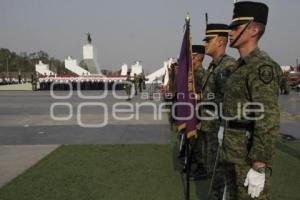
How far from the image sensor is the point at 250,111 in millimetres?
3361

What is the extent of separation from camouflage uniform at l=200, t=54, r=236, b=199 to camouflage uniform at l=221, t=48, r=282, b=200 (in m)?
1.25

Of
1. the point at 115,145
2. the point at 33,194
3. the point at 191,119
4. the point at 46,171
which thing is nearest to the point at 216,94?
the point at 191,119

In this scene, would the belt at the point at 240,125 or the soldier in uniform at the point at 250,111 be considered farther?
the belt at the point at 240,125

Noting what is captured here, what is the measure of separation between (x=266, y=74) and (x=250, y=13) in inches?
20.4

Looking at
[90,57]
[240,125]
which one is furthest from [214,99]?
[90,57]

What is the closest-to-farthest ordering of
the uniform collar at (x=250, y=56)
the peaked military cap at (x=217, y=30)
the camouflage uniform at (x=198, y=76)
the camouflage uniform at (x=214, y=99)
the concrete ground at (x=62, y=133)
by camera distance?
the uniform collar at (x=250, y=56), the camouflage uniform at (x=214, y=99), the peaked military cap at (x=217, y=30), the camouflage uniform at (x=198, y=76), the concrete ground at (x=62, y=133)

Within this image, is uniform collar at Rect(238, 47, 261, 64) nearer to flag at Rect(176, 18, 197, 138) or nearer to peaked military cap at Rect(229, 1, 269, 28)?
peaked military cap at Rect(229, 1, 269, 28)

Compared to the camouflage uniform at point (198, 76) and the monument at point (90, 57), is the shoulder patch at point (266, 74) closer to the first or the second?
the camouflage uniform at point (198, 76)

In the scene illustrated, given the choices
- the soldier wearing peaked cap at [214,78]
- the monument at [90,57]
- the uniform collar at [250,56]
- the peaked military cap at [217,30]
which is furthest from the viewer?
the monument at [90,57]

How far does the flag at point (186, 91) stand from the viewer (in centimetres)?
540

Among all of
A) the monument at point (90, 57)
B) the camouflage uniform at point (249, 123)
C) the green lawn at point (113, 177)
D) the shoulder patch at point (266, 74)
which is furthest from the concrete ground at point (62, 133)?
the monument at point (90, 57)

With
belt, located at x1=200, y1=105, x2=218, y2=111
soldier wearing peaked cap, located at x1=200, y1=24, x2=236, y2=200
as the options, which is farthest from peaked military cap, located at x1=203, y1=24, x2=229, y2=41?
belt, located at x1=200, y1=105, x2=218, y2=111

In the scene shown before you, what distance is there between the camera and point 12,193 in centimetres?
620

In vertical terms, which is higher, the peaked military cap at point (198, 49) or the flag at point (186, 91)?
the peaked military cap at point (198, 49)
